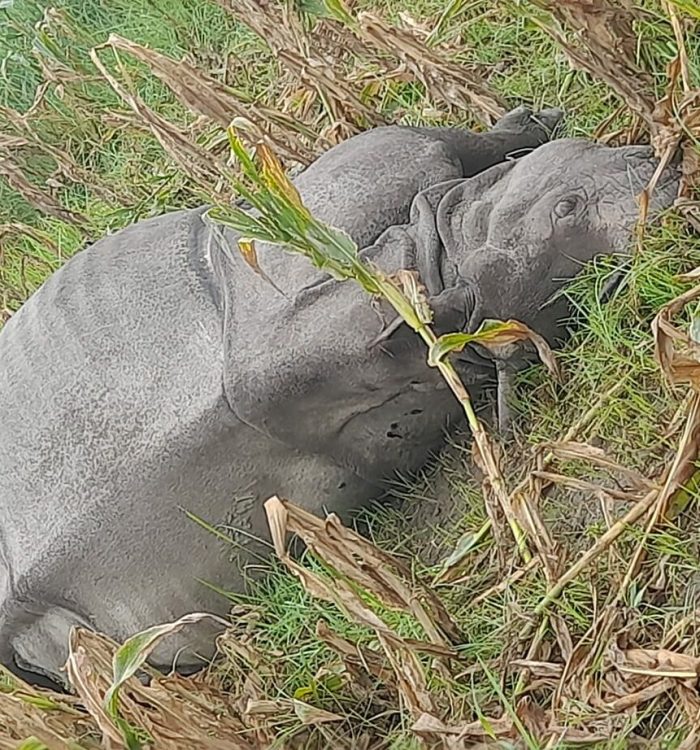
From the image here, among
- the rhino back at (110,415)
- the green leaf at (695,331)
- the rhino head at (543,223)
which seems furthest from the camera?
the rhino back at (110,415)

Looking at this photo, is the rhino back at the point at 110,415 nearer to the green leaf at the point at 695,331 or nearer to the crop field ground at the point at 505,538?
the crop field ground at the point at 505,538

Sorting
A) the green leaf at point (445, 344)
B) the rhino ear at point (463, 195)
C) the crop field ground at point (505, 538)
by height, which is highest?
the rhino ear at point (463, 195)

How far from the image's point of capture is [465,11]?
1.93 metres

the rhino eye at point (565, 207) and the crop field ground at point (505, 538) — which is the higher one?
the rhino eye at point (565, 207)

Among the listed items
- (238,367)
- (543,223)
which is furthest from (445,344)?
(238,367)

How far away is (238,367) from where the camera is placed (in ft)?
5.07

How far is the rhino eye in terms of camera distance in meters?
1.42

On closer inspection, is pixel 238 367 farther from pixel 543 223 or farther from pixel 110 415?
pixel 543 223

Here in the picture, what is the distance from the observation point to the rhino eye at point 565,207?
1421 millimetres

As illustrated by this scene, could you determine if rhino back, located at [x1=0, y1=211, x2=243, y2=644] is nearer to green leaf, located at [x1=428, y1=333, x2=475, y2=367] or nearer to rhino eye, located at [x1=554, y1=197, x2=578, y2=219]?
green leaf, located at [x1=428, y1=333, x2=475, y2=367]

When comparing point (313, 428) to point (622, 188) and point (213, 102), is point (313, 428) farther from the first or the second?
point (213, 102)

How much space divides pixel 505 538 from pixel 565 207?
0.42 m

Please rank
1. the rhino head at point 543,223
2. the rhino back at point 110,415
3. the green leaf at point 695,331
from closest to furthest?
the green leaf at point 695,331 < the rhino head at point 543,223 < the rhino back at point 110,415

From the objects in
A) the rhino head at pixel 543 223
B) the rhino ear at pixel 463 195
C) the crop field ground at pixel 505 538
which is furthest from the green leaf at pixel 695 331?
the rhino ear at pixel 463 195
